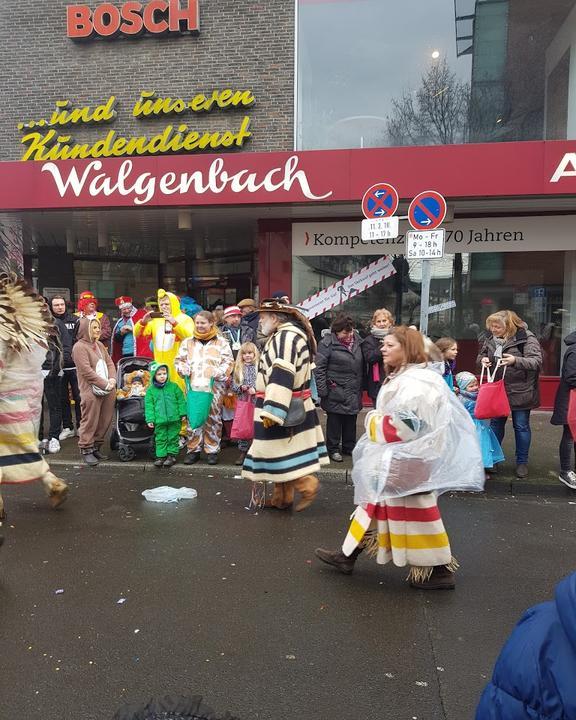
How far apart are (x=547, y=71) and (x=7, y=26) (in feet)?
34.9

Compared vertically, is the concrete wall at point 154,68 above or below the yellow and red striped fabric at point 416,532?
above

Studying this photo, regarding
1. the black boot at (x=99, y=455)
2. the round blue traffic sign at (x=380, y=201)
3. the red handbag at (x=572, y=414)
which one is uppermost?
the round blue traffic sign at (x=380, y=201)

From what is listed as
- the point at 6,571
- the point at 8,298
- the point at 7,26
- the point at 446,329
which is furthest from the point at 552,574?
the point at 7,26

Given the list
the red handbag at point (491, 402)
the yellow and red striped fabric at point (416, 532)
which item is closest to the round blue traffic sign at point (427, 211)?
the red handbag at point (491, 402)

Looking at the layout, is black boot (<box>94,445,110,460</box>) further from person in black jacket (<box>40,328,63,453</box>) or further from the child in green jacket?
the child in green jacket

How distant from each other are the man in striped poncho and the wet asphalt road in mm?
461

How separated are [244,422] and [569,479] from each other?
344 centimetres

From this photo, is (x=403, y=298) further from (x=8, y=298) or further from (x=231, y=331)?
(x=8, y=298)

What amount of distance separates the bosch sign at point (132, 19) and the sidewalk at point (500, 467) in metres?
8.17

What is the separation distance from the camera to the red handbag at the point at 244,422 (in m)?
6.29

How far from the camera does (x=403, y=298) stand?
35.2 ft

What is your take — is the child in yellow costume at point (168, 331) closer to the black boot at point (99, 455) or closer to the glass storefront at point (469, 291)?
the black boot at point (99, 455)

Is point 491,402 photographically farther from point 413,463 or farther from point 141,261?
point 141,261

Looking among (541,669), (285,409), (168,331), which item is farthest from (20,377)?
(541,669)
